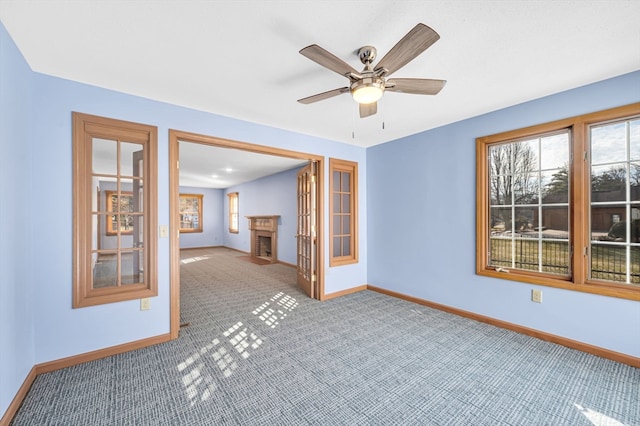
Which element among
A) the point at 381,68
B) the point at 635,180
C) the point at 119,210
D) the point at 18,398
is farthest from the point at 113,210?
the point at 635,180

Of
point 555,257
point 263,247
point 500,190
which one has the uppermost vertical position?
point 500,190

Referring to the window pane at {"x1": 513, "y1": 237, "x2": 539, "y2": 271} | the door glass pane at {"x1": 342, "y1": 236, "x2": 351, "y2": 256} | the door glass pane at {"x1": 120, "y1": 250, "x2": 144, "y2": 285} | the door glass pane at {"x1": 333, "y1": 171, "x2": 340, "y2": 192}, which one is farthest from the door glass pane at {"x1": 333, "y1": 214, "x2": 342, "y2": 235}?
the door glass pane at {"x1": 120, "y1": 250, "x2": 144, "y2": 285}

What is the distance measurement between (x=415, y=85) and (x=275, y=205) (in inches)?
226

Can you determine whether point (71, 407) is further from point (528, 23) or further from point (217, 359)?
point (528, 23)

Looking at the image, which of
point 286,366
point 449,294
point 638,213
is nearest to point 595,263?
point 638,213

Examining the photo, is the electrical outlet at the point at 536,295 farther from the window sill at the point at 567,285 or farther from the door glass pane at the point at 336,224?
the door glass pane at the point at 336,224

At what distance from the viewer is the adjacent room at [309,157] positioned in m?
1.63

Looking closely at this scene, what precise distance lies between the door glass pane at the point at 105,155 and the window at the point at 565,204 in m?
3.93

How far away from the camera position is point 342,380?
2006mm

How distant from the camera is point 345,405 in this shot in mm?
1743

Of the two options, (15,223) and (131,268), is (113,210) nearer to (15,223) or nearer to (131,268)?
(131,268)

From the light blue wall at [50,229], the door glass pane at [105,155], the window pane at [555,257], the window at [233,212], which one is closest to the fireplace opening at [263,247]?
the window at [233,212]

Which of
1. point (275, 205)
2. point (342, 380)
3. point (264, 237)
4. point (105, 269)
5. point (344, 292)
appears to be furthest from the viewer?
point (264, 237)

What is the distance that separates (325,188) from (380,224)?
109 centimetres
